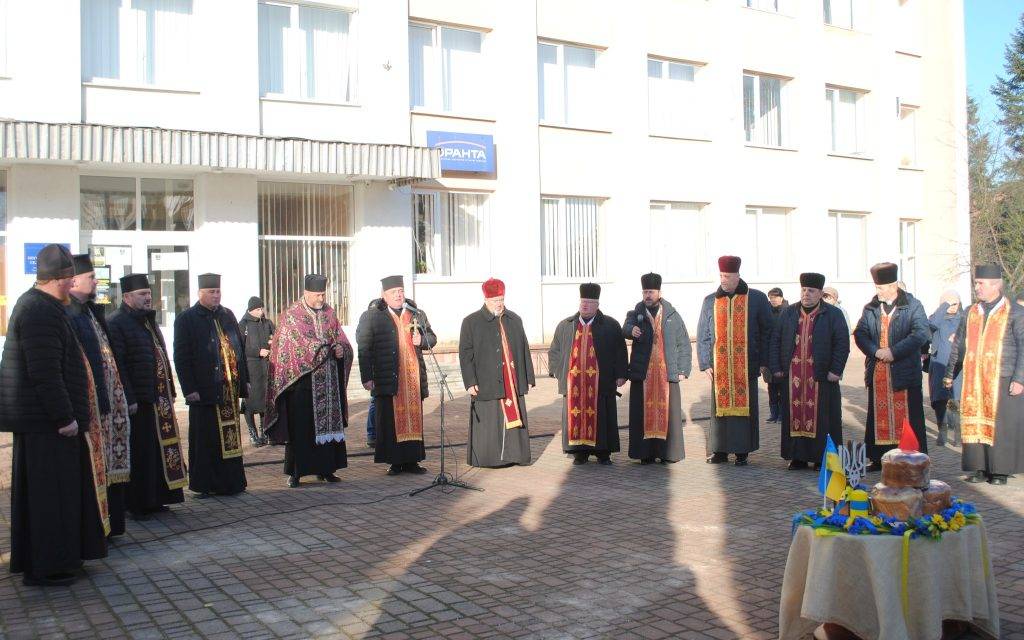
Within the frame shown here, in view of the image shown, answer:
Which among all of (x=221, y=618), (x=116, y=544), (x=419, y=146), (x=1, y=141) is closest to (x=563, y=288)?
(x=419, y=146)

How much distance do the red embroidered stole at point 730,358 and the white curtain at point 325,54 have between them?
1035 cm

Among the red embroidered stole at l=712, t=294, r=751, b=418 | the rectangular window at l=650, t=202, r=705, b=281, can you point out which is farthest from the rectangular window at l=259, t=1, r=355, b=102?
the red embroidered stole at l=712, t=294, r=751, b=418

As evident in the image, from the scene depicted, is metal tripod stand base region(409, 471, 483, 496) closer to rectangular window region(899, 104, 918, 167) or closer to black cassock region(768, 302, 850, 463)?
black cassock region(768, 302, 850, 463)

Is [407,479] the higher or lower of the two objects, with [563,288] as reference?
lower

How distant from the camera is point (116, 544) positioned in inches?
300

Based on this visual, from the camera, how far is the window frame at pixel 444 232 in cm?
2025

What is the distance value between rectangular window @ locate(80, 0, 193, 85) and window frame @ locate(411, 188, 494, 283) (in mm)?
5031

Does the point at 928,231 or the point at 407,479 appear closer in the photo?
the point at 407,479

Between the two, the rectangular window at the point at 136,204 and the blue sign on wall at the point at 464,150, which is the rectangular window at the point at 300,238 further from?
the blue sign on wall at the point at 464,150

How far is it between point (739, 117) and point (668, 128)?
1994 mm

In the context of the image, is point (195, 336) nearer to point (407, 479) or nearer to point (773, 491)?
point (407, 479)

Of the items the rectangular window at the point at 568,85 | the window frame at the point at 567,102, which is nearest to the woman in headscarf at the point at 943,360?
the window frame at the point at 567,102

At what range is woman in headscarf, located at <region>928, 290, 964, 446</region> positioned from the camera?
41.2ft

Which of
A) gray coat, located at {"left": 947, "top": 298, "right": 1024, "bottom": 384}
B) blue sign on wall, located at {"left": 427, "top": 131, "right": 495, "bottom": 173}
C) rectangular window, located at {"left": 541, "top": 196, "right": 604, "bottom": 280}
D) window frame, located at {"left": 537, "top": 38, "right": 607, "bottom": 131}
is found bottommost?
gray coat, located at {"left": 947, "top": 298, "right": 1024, "bottom": 384}
